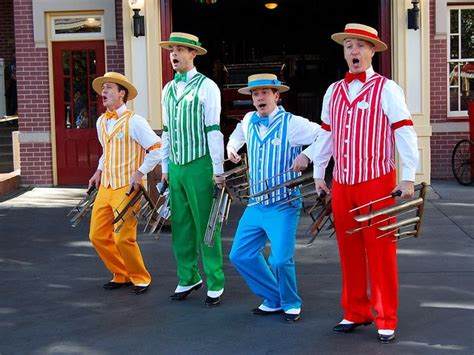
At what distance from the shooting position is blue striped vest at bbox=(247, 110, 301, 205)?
6266 mm

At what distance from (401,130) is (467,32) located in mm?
9252

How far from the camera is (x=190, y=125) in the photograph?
6805 millimetres

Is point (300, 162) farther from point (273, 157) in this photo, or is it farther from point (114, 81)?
point (114, 81)

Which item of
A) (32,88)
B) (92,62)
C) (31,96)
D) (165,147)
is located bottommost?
(165,147)

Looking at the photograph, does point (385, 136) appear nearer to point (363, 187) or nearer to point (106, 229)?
point (363, 187)

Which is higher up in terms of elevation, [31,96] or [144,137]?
[31,96]

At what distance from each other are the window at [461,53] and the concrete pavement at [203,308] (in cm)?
465

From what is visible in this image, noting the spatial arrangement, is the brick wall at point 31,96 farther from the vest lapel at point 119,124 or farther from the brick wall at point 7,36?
the brick wall at point 7,36

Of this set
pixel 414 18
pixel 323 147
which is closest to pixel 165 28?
pixel 414 18

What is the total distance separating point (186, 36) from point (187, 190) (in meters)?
1.18

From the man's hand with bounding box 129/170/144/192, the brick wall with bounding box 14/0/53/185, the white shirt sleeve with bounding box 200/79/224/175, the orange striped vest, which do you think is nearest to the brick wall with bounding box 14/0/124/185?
the brick wall with bounding box 14/0/53/185

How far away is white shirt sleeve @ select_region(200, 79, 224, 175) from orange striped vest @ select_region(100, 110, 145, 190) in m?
0.80

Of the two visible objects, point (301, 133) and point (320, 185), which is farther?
point (301, 133)

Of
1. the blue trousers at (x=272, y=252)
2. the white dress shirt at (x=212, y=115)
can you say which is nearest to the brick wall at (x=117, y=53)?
the white dress shirt at (x=212, y=115)
